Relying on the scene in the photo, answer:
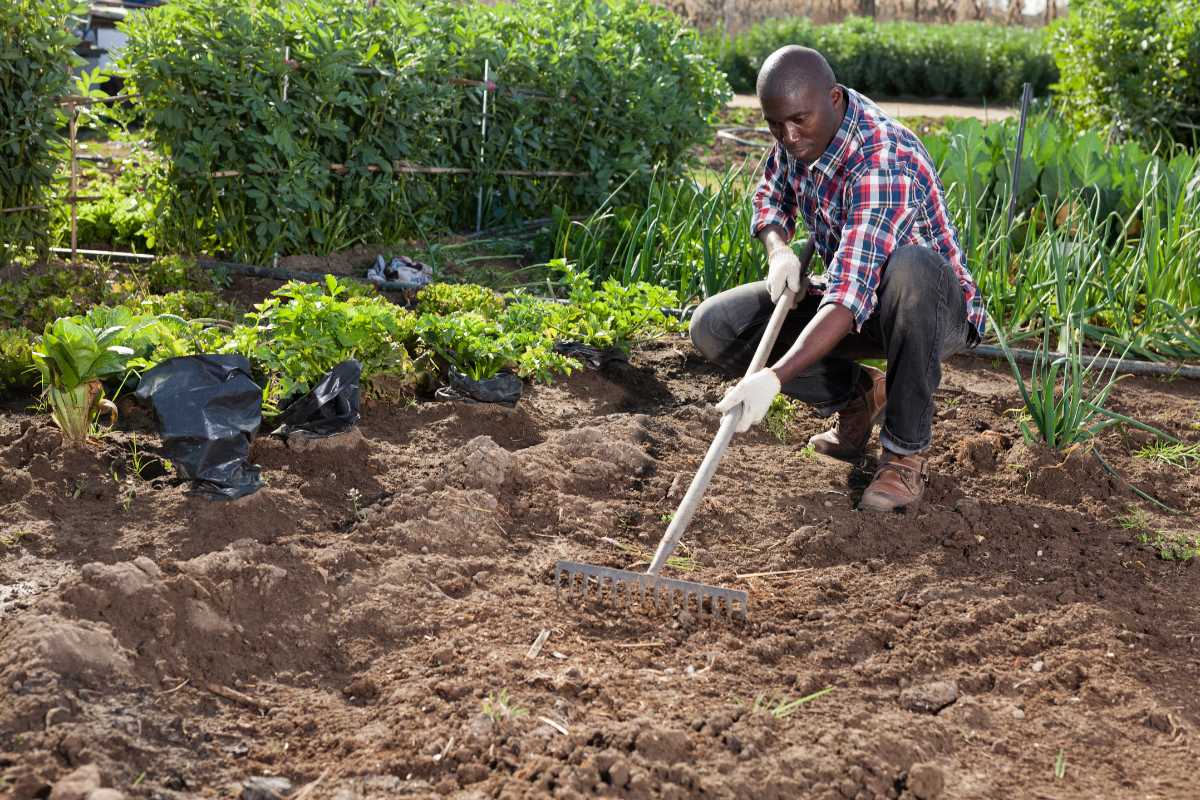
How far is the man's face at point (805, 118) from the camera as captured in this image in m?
2.82

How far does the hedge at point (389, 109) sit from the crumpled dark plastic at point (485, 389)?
80.0 inches

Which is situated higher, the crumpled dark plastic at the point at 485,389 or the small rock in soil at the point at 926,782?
the crumpled dark plastic at the point at 485,389

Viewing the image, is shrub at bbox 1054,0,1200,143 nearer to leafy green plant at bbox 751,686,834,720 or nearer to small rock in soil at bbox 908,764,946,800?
leafy green plant at bbox 751,686,834,720

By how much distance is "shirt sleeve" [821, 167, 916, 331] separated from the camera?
2.82 m

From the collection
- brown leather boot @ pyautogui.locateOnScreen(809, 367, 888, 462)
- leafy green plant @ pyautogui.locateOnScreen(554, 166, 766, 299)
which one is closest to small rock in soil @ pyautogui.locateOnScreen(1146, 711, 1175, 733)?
brown leather boot @ pyautogui.locateOnScreen(809, 367, 888, 462)

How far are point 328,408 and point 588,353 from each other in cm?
110

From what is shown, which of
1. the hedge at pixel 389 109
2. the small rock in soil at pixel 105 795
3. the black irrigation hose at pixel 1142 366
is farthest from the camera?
the hedge at pixel 389 109

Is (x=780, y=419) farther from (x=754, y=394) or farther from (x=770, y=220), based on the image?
(x=754, y=394)

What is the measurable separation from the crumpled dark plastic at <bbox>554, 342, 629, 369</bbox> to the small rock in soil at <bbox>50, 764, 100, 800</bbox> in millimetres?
2375

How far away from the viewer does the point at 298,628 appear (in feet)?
7.77

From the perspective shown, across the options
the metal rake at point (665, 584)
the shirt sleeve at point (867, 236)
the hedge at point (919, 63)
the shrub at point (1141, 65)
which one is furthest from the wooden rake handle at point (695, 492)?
the hedge at point (919, 63)

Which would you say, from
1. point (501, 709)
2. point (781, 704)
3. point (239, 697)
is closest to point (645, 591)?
point (781, 704)

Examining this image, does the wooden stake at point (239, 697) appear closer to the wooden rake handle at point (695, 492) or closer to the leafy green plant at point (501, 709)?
the leafy green plant at point (501, 709)

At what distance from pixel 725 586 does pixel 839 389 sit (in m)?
1.04
